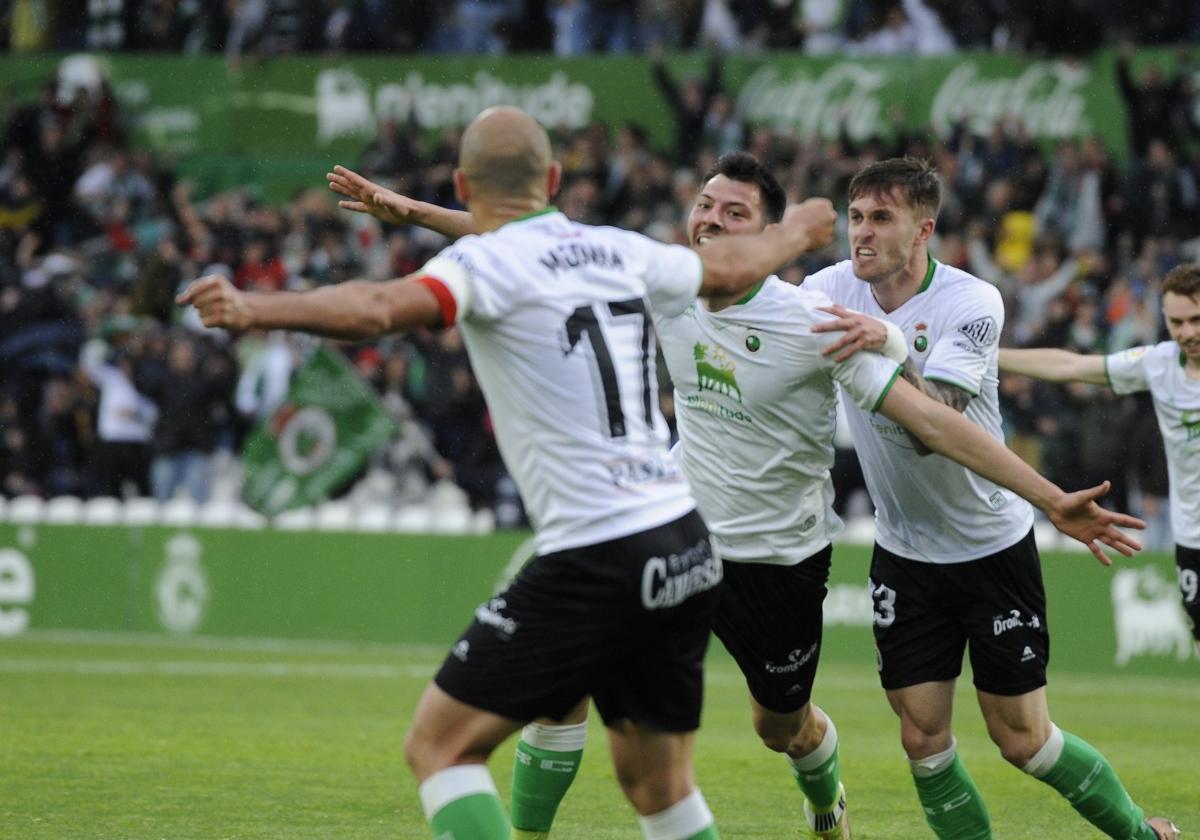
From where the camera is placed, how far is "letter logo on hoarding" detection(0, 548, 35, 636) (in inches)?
728

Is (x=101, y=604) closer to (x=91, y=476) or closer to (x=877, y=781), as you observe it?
(x=91, y=476)

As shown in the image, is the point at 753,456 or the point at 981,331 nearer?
the point at 981,331

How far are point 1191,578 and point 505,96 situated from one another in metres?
16.1

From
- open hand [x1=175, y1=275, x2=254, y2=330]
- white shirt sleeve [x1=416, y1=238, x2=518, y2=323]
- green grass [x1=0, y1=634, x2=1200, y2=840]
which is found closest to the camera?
A: open hand [x1=175, y1=275, x2=254, y2=330]

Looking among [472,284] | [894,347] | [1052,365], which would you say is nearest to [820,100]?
[1052,365]

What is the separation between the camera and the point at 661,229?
20.3 metres

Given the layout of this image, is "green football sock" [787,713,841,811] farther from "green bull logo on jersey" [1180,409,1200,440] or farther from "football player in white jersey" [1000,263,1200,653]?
"green bull logo on jersey" [1180,409,1200,440]

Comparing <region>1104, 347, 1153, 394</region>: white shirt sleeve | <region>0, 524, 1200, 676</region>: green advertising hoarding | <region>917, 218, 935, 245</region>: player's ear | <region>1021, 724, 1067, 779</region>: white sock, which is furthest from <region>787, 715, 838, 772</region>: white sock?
<region>0, 524, 1200, 676</region>: green advertising hoarding

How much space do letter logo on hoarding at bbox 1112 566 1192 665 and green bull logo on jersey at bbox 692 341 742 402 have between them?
9.67 m

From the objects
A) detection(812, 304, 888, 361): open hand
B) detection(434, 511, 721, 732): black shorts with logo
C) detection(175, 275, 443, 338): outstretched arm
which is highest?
detection(175, 275, 443, 338): outstretched arm

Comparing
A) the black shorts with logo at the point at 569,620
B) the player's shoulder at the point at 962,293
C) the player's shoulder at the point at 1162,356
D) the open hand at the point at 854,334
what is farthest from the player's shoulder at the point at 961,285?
the player's shoulder at the point at 1162,356

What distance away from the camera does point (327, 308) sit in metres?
5.04

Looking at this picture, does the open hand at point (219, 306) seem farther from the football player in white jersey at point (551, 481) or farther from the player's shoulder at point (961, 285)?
the player's shoulder at point (961, 285)

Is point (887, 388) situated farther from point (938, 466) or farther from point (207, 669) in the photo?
point (207, 669)
